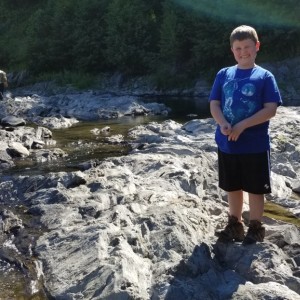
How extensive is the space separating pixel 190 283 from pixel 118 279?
72 centimetres

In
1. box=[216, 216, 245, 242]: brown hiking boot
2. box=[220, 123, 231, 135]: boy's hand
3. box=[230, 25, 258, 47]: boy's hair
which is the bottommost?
box=[216, 216, 245, 242]: brown hiking boot

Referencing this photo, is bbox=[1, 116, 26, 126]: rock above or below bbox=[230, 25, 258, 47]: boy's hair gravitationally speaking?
below

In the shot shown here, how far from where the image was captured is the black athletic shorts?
18.2 feet

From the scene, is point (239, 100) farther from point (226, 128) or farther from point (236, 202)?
point (236, 202)

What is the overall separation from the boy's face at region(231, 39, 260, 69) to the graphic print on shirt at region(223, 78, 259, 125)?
0.20 m

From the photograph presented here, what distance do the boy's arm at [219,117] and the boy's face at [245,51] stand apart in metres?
0.51

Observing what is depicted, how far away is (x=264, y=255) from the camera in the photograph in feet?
17.8

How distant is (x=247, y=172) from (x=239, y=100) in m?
0.79

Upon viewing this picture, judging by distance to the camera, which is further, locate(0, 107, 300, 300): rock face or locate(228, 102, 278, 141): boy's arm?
locate(228, 102, 278, 141): boy's arm

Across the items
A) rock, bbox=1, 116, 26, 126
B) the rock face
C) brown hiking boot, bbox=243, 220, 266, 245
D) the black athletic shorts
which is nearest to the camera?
the rock face

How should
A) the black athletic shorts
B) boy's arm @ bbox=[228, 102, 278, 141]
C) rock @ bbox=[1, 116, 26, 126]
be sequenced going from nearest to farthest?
boy's arm @ bbox=[228, 102, 278, 141] → the black athletic shorts → rock @ bbox=[1, 116, 26, 126]

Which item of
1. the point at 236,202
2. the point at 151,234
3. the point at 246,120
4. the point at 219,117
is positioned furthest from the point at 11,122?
the point at 246,120

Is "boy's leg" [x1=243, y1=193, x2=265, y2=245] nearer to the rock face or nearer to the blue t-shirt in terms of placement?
the rock face

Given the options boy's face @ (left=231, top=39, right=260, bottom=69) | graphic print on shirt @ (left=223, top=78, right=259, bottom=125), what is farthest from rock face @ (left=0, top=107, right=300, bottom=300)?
boy's face @ (left=231, top=39, right=260, bottom=69)
